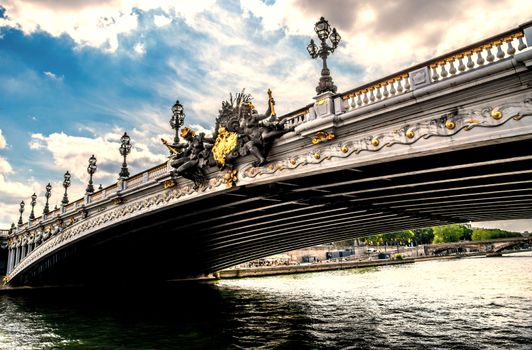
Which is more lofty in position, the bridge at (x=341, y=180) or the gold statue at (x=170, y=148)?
the gold statue at (x=170, y=148)

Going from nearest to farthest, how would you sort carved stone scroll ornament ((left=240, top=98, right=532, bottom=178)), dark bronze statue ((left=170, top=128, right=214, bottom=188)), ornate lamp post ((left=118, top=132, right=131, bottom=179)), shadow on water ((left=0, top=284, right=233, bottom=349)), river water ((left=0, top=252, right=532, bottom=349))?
carved stone scroll ornament ((left=240, top=98, right=532, bottom=178)) → river water ((left=0, top=252, right=532, bottom=349)) → shadow on water ((left=0, top=284, right=233, bottom=349)) → dark bronze statue ((left=170, top=128, right=214, bottom=188)) → ornate lamp post ((left=118, top=132, right=131, bottom=179))

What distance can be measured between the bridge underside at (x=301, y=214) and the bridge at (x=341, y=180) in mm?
109

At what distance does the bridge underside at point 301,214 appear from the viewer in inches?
633

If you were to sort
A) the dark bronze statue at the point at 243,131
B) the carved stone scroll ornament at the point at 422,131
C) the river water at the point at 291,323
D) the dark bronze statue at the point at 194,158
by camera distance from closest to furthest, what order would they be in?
the carved stone scroll ornament at the point at 422,131 < the river water at the point at 291,323 < the dark bronze statue at the point at 243,131 < the dark bronze statue at the point at 194,158

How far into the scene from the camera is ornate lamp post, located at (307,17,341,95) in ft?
52.5

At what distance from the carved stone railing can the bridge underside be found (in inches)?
95.5

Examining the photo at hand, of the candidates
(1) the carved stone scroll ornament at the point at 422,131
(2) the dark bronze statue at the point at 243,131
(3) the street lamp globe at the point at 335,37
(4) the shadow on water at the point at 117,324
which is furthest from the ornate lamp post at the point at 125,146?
(3) the street lamp globe at the point at 335,37

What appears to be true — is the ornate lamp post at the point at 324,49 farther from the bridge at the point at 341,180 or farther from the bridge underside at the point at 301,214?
the bridge underside at the point at 301,214

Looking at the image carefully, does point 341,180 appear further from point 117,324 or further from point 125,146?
point 125,146

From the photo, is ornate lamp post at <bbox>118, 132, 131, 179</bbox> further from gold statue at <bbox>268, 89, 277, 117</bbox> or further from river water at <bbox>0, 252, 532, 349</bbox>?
gold statue at <bbox>268, 89, 277, 117</bbox>

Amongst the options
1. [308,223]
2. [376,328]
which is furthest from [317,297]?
[376,328]

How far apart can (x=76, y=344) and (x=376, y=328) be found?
11325 mm

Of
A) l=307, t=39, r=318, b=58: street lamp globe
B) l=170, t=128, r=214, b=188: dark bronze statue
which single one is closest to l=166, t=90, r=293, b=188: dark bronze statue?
l=170, t=128, r=214, b=188: dark bronze statue

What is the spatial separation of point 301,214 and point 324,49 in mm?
12393
